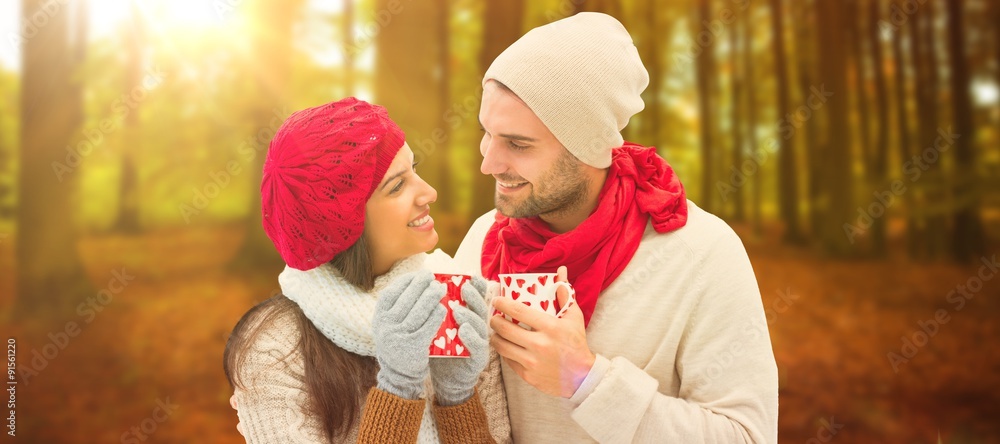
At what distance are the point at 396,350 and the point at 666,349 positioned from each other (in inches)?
26.5

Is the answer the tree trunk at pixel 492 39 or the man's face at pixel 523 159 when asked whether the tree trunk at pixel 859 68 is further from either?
the man's face at pixel 523 159

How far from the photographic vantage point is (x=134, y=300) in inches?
201

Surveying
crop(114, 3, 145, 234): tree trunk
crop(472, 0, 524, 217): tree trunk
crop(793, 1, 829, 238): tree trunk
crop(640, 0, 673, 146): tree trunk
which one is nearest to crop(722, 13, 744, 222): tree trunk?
crop(793, 1, 829, 238): tree trunk

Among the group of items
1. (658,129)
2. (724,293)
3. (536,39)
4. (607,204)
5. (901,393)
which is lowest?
(901,393)

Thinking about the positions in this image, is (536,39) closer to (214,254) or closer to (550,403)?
(550,403)

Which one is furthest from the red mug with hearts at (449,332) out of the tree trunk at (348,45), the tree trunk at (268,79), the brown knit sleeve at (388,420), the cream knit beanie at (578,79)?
the tree trunk at (348,45)

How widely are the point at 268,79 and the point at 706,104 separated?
3.41 m

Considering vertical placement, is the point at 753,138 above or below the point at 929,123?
below

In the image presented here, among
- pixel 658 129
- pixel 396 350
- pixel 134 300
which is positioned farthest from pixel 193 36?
pixel 396 350

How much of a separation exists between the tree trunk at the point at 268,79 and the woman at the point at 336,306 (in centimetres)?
358

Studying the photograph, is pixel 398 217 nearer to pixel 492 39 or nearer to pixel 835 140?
pixel 492 39

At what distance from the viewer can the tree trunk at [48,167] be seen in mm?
4930

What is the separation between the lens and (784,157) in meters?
6.41

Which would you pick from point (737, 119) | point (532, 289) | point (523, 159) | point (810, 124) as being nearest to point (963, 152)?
point (810, 124)
